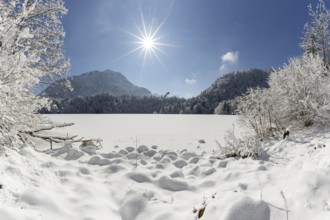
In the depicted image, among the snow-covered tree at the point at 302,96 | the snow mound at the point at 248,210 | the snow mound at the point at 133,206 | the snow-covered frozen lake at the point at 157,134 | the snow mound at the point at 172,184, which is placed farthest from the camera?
the snow-covered frozen lake at the point at 157,134

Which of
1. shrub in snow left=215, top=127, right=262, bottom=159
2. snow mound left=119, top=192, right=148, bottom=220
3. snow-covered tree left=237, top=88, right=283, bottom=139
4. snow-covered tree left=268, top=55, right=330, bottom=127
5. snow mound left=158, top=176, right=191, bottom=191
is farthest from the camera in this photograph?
snow-covered tree left=237, top=88, right=283, bottom=139

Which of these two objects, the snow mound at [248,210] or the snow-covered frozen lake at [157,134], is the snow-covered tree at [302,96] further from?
the snow mound at [248,210]

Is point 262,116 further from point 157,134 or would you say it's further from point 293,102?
point 157,134

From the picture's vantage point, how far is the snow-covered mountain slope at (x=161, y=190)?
327 cm

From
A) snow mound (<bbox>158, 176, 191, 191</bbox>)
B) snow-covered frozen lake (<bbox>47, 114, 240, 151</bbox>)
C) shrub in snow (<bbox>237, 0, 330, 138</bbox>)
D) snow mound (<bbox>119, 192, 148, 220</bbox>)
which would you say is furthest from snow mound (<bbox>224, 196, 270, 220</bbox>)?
shrub in snow (<bbox>237, 0, 330, 138</bbox>)

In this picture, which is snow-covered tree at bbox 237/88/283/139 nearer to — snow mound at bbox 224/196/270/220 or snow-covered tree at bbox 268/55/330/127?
snow-covered tree at bbox 268/55/330/127

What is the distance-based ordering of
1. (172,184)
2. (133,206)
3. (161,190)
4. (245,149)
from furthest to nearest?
(245,149) < (172,184) < (161,190) < (133,206)

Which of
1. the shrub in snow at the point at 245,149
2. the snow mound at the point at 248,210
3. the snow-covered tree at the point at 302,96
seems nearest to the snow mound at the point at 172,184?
the snow mound at the point at 248,210

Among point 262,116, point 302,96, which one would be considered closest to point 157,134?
point 262,116

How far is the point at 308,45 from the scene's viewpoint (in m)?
37.3

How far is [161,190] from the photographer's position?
4844 mm

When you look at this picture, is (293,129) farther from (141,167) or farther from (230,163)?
(141,167)

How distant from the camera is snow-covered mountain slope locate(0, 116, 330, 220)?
3.27 metres

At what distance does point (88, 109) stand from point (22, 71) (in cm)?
12186
